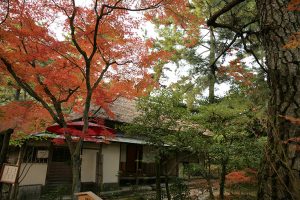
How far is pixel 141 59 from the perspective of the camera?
30.7ft

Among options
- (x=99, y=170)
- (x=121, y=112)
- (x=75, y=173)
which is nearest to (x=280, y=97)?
(x=75, y=173)

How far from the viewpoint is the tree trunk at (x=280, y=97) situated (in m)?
2.52

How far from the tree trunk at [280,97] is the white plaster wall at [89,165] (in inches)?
473

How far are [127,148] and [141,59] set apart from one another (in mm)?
8388

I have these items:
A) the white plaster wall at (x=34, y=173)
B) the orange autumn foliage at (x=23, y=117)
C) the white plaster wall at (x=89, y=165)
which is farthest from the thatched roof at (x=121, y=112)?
the white plaster wall at (x=34, y=173)

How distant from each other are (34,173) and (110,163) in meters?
3.86

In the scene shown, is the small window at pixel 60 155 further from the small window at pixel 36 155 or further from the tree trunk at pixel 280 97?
the tree trunk at pixel 280 97

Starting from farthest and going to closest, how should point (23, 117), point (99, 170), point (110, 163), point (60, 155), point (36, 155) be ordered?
1. point (110, 163)
2. point (60, 155)
3. point (99, 170)
4. point (36, 155)
5. point (23, 117)

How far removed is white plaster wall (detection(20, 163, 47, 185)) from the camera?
11867 millimetres

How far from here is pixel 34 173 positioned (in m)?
12.1

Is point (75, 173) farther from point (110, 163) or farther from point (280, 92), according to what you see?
point (110, 163)

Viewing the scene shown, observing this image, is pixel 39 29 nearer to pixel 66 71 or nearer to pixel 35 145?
pixel 66 71

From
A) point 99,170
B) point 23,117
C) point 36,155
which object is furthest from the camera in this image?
point 99,170

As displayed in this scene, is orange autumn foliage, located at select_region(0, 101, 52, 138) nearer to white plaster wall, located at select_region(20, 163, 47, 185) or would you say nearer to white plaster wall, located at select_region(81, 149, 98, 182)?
white plaster wall, located at select_region(20, 163, 47, 185)
